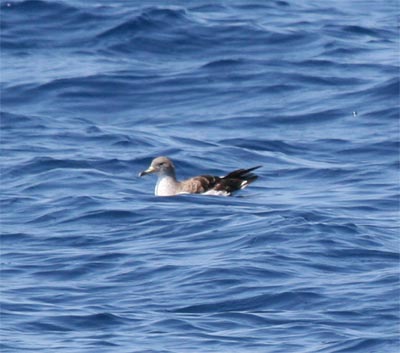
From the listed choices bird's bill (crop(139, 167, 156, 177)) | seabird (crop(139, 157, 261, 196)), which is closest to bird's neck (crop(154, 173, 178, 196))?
seabird (crop(139, 157, 261, 196))

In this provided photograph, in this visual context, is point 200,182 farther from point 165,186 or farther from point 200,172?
point 200,172

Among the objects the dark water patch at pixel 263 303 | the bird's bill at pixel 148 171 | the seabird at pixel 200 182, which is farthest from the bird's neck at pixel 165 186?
the dark water patch at pixel 263 303

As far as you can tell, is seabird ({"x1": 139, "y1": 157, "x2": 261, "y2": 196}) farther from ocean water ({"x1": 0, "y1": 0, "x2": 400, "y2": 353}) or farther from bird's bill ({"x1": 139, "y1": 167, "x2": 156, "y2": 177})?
ocean water ({"x1": 0, "y1": 0, "x2": 400, "y2": 353})

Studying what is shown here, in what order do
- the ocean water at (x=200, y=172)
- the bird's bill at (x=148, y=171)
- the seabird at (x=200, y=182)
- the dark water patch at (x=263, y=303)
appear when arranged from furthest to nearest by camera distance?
the bird's bill at (x=148, y=171) < the seabird at (x=200, y=182) < the dark water patch at (x=263, y=303) < the ocean water at (x=200, y=172)

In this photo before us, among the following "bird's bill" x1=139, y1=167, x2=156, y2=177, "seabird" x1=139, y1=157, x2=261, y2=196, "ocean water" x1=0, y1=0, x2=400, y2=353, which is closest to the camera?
"ocean water" x1=0, y1=0, x2=400, y2=353

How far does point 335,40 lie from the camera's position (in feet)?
67.2

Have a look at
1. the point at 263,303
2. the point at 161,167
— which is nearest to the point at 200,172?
the point at 161,167

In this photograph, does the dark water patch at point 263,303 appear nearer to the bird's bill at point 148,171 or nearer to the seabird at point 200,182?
the seabird at point 200,182

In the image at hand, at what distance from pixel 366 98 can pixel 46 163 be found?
15.4 feet

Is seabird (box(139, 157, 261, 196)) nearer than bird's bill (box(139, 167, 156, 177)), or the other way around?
seabird (box(139, 157, 261, 196))

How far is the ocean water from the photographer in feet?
31.9

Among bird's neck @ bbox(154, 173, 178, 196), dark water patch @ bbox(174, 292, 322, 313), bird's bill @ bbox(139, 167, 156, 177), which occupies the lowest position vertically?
dark water patch @ bbox(174, 292, 322, 313)

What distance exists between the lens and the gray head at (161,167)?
48.0 feet

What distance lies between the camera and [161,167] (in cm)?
1474
